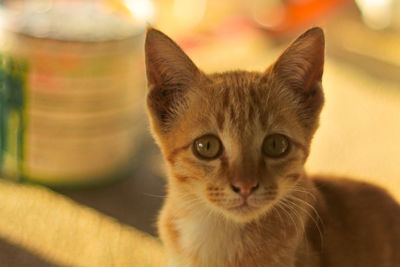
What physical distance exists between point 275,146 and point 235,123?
11 cm

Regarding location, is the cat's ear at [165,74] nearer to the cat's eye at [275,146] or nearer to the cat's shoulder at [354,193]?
the cat's eye at [275,146]

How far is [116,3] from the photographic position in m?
2.38

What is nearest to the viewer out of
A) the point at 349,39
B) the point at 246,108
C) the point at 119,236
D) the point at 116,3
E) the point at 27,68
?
the point at 246,108

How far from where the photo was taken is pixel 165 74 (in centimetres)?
142

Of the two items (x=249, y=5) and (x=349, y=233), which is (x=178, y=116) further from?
(x=249, y=5)

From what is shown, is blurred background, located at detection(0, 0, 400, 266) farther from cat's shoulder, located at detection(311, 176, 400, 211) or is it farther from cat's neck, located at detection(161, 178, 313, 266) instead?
cat's neck, located at detection(161, 178, 313, 266)

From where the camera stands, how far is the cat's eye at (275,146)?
4.38 feet

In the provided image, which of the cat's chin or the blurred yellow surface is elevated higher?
the cat's chin

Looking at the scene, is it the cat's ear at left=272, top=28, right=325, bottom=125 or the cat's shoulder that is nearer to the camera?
A: the cat's ear at left=272, top=28, right=325, bottom=125

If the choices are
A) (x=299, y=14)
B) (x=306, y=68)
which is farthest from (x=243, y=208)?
(x=299, y=14)

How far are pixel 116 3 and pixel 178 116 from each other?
1.12 metres

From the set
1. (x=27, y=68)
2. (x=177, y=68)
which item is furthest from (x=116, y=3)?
(x=177, y=68)

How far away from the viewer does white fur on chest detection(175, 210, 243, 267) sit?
54.1 inches

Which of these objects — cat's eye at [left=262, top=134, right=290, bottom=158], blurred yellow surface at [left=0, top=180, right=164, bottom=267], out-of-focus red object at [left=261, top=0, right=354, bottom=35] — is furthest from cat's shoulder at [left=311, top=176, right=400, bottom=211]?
out-of-focus red object at [left=261, top=0, right=354, bottom=35]
